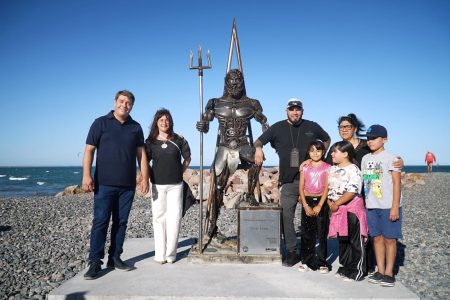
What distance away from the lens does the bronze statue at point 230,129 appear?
5.56 m

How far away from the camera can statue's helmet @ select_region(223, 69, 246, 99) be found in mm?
5594

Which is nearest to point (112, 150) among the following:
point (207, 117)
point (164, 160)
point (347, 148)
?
point (164, 160)

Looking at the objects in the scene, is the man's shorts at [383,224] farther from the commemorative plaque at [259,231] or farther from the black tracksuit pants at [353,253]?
the commemorative plaque at [259,231]

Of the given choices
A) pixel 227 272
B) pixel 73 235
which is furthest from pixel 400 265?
pixel 73 235

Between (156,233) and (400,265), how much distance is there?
13.9 ft

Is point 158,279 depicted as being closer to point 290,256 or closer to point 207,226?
point 207,226

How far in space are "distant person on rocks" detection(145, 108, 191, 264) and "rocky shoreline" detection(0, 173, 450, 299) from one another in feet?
5.72

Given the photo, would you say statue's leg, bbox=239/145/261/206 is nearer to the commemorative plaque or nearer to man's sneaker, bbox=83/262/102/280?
the commemorative plaque

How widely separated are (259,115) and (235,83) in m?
0.65

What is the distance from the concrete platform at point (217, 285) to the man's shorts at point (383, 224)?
612 millimetres

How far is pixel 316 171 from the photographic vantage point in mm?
4578

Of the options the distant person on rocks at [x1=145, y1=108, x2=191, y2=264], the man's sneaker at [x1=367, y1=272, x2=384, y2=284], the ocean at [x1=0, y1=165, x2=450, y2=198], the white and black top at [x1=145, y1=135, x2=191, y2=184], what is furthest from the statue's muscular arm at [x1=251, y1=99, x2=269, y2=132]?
the ocean at [x1=0, y1=165, x2=450, y2=198]

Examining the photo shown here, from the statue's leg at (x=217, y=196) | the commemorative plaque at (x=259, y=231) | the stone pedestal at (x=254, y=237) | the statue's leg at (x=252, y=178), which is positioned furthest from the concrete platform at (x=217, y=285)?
the statue's leg at (x=252, y=178)

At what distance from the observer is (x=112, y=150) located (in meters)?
4.46
